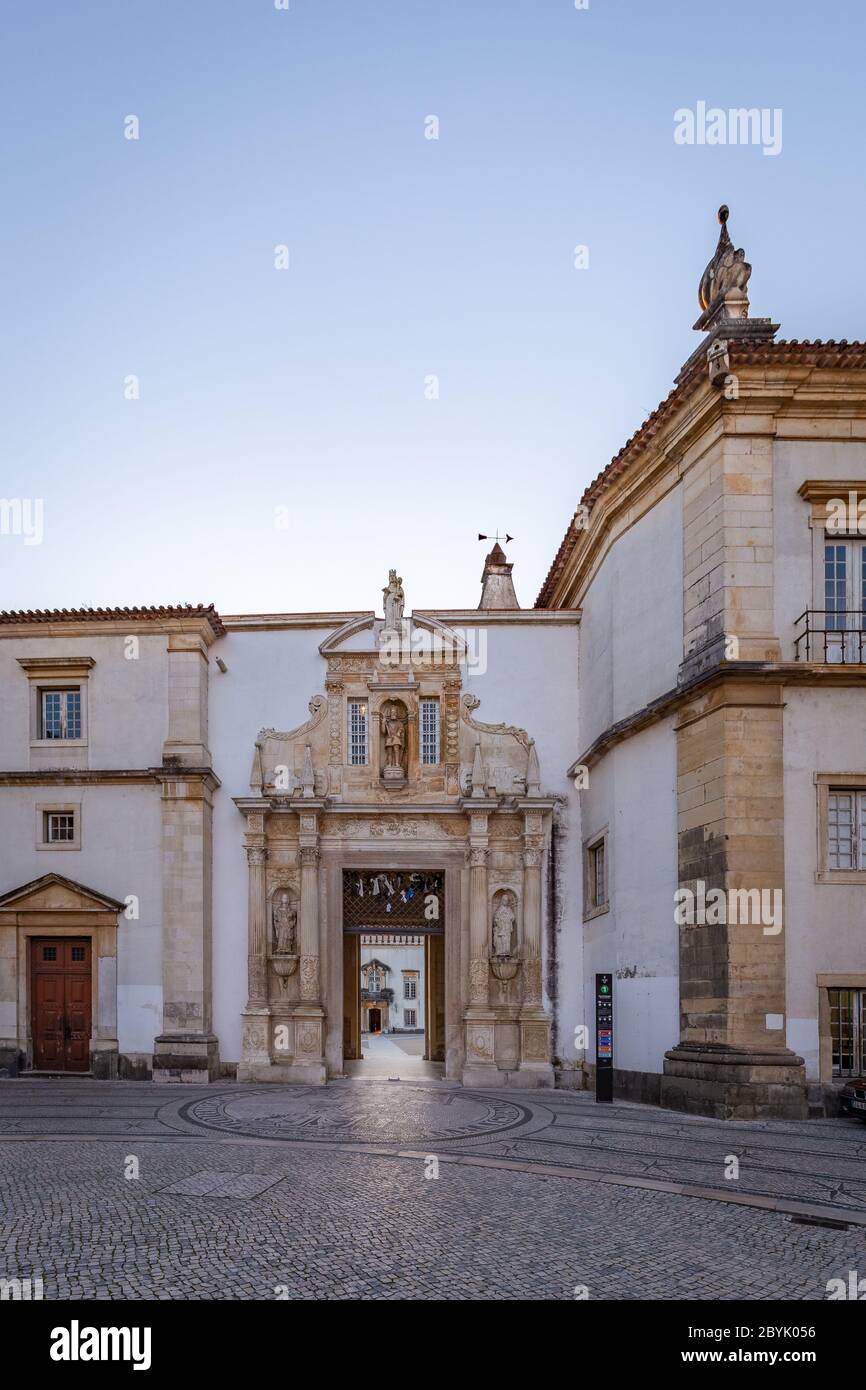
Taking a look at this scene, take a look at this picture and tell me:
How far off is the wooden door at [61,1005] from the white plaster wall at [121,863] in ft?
2.72

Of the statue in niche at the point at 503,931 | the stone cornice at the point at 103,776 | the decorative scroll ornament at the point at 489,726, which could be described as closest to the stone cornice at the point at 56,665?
the stone cornice at the point at 103,776

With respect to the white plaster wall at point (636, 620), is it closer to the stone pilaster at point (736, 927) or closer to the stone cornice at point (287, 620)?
the stone pilaster at point (736, 927)

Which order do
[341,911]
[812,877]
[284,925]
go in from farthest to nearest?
[341,911] < [284,925] < [812,877]

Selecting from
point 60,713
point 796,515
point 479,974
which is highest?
point 796,515

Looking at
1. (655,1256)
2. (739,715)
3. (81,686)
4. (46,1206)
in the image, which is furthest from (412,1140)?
(81,686)

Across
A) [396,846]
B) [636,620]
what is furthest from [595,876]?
[636,620]

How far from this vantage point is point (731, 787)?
14.7 m

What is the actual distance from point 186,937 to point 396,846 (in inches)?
169

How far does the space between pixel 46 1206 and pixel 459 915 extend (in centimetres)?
1243

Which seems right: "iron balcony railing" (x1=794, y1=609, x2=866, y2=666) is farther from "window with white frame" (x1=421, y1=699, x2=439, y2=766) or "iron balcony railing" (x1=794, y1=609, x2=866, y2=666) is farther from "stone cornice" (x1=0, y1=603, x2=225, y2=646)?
"stone cornice" (x1=0, y1=603, x2=225, y2=646)

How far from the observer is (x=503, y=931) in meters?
20.3

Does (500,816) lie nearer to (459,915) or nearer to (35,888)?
(459,915)

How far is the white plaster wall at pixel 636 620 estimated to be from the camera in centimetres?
1692

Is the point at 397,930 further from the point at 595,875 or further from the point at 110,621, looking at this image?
the point at 110,621
